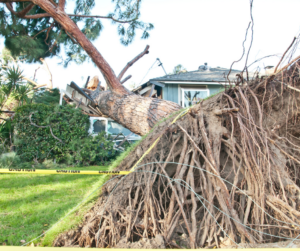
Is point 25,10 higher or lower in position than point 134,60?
higher

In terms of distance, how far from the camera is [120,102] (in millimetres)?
7027

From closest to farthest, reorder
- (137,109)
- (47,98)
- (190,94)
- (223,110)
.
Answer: (223,110)
(137,109)
(190,94)
(47,98)

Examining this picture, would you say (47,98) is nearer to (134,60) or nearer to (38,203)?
(134,60)

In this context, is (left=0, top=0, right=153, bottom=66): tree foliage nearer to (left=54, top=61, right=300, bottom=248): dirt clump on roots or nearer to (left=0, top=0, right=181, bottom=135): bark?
(left=0, top=0, right=181, bottom=135): bark

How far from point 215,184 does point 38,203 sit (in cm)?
376

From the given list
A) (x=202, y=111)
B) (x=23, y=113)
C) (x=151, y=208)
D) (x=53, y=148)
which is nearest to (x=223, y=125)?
(x=202, y=111)

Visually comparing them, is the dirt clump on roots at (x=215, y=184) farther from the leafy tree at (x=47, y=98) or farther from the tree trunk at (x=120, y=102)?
the leafy tree at (x=47, y=98)

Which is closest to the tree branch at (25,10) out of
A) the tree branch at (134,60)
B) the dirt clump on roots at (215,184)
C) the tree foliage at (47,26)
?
the tree foliage at (47,26)

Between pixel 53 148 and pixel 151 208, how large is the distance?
7.85 metres

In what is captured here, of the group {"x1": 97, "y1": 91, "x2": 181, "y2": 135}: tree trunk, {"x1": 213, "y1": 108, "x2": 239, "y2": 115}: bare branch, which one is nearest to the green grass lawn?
{"x1": 97, "y1": 91, "x2": 181, "y2": 135}: tree trunk

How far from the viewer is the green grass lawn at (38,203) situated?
3.24m

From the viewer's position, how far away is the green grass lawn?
3238 mm

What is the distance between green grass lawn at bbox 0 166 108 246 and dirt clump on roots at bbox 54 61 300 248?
312 millimetres

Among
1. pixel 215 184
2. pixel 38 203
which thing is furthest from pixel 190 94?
pixel 215 184
